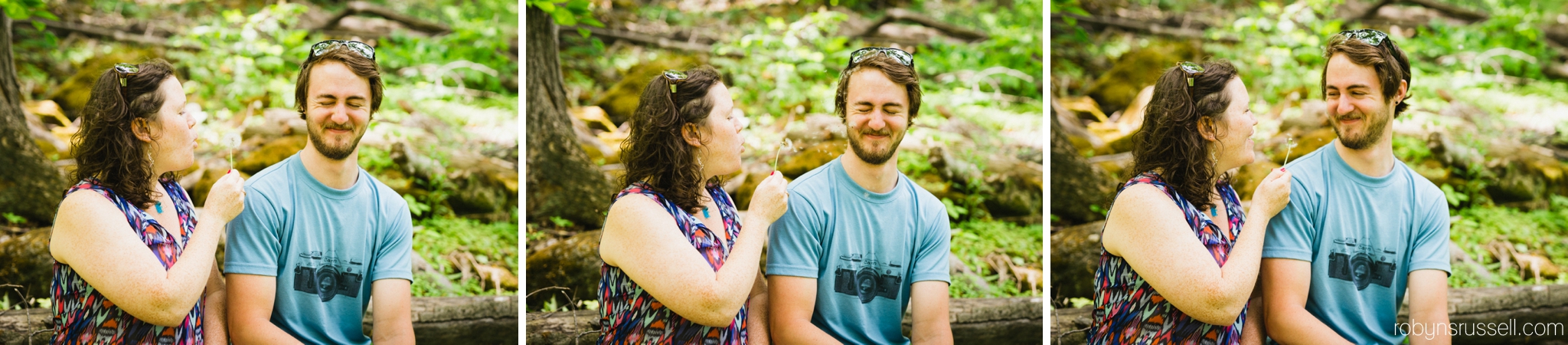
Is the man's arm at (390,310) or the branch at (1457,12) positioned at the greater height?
the branch at (1457,12)

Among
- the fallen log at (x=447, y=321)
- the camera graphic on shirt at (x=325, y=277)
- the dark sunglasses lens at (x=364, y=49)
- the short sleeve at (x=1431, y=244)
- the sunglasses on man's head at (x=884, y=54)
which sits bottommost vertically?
the fallen log at (x=447, y=321)

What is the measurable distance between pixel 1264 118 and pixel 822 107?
1615mm

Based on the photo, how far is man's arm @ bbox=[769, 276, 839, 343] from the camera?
3.81 metres

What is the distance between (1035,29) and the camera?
424 cm

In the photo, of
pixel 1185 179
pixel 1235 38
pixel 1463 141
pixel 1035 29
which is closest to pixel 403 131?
pixel 1035 29

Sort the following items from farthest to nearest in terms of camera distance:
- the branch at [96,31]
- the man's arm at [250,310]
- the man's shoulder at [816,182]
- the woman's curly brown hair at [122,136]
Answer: the branch at [96,31] < the man's shoulder at [816,182] < the man's arm at [250,310] < the woman's curly brown hair at [122,136]

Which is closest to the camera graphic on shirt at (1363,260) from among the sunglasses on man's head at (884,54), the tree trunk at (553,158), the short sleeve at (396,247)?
the sunglasses on man's head at (884,54)

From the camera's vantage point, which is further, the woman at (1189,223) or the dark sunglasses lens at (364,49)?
the dark sunglasses lens at (364,49)

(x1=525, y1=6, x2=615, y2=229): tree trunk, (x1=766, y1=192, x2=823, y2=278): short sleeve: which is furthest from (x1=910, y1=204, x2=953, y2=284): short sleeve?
(x1=525, y1=6, x2=615, y2=229): tree trunk

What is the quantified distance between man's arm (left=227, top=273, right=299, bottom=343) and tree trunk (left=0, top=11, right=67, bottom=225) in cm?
89

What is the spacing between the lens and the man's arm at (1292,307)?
12.2 feet

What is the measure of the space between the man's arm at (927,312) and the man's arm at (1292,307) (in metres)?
1.10

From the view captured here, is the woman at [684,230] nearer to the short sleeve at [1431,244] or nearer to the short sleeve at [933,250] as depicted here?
the short sleeve at [933,250]

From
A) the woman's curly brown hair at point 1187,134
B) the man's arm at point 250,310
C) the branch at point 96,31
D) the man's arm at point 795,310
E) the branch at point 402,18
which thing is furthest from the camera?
the branch at point 402,18
